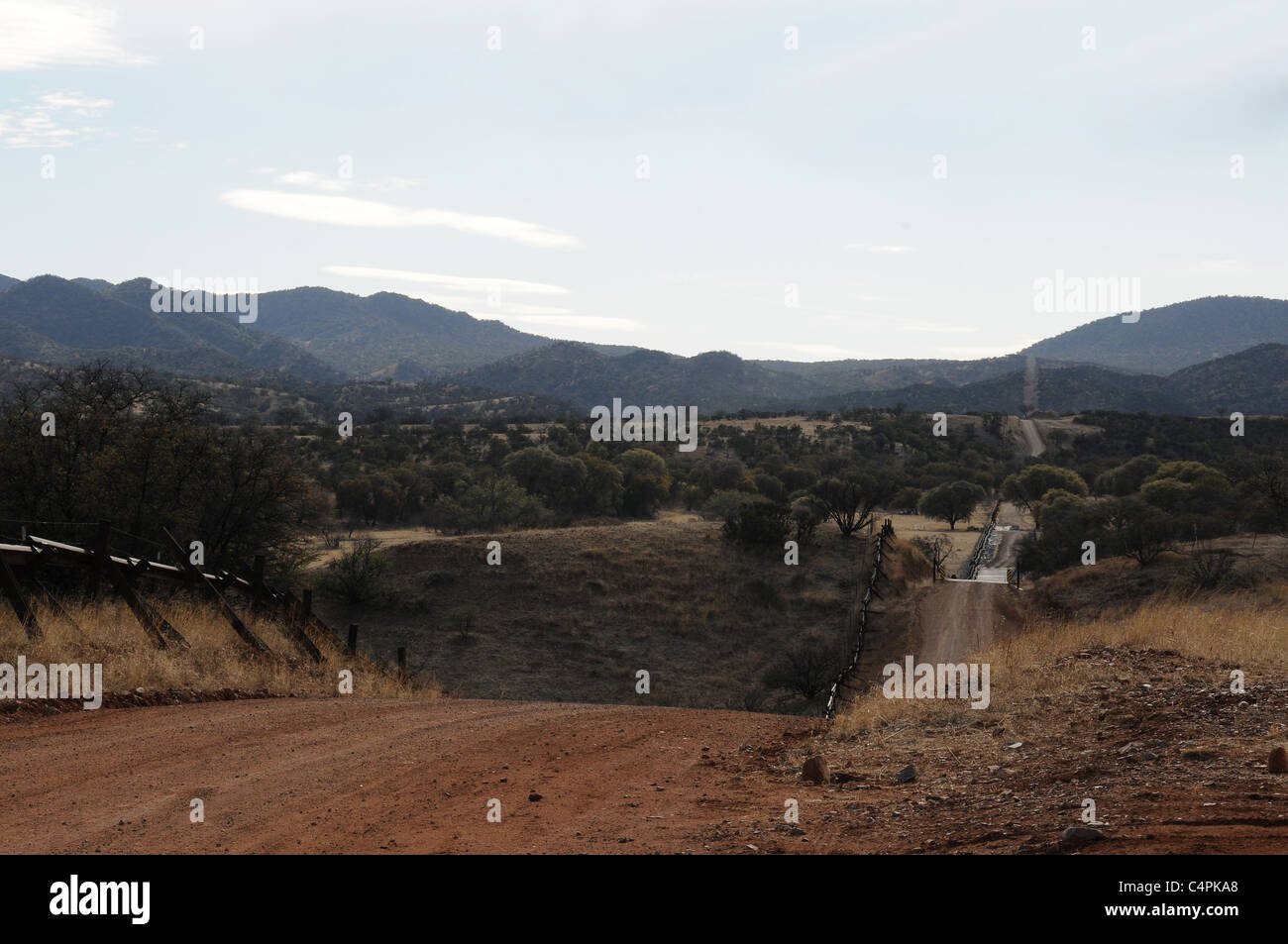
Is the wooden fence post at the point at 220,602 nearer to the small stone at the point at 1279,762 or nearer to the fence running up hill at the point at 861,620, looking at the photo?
the fence running up hill at the point at 861,620

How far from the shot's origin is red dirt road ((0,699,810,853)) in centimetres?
542

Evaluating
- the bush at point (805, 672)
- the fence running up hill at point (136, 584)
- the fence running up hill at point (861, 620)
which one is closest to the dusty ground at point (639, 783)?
the fence running up hill at point (136, 584)

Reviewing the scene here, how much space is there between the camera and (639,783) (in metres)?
6.93

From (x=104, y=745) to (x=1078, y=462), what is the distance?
269ft

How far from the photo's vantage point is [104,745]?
785 centimetres

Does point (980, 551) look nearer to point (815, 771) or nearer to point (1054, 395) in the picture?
point (815, 771)

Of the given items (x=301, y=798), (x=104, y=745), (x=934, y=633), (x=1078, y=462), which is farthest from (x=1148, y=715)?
(x=1078, y=462)

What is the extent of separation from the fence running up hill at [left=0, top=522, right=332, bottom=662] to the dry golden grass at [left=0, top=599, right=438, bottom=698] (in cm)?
16

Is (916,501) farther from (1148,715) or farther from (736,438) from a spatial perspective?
(1148,715)

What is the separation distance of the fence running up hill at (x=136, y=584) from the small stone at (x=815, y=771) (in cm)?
799

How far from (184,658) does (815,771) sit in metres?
7.79

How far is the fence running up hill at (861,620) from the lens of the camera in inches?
650
